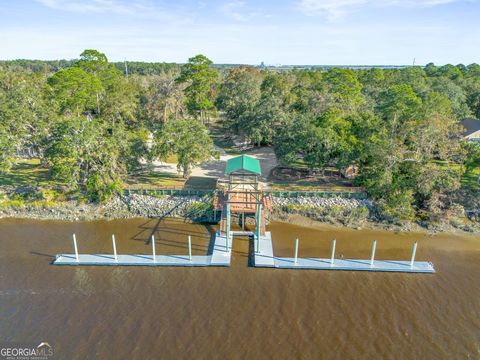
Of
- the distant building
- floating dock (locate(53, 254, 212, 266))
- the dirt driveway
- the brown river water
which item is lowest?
the brown river water

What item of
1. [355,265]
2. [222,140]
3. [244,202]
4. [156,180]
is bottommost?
[355,265]

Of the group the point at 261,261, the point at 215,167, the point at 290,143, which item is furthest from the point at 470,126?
the point at 261,261

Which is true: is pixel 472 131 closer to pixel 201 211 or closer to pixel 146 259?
pixel 201 211

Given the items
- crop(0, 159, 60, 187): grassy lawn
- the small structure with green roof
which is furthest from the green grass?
crop(0, 159, 60, 187): grassy lawn

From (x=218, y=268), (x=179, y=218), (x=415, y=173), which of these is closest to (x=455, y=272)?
(x=415, y=173)

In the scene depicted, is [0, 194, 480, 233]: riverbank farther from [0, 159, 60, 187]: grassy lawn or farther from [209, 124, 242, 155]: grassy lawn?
[209, 124, 242, 155]: grassy lawn

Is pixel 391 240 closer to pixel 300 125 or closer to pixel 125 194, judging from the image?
pixel 300 125
